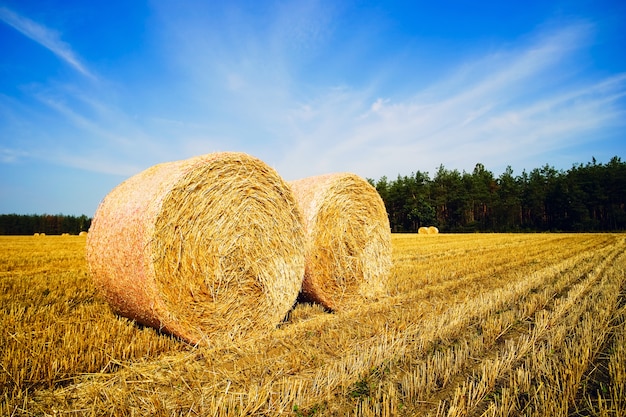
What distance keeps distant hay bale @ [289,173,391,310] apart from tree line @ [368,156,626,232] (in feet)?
142

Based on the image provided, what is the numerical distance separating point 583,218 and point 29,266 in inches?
2022

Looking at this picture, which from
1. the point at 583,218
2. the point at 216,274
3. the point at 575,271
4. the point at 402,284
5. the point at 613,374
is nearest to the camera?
the point at 613,374

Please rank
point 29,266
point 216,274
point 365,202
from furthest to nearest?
point 29,266 < point 365,202 < point 216,274

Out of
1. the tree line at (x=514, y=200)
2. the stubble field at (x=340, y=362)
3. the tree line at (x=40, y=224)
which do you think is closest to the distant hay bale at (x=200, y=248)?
the stubble field at (x=340, y=362)

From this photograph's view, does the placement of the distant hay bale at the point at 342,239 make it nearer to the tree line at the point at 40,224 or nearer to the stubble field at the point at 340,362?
the stubble field at the point at 340,362

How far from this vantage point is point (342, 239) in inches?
222

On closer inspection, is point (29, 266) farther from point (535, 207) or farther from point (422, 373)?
point (535, 207)

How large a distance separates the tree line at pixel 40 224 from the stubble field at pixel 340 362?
5538 cm

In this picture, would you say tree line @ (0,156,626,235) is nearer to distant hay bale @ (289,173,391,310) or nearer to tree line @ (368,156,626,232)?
tree line @ (368,156,626,232)

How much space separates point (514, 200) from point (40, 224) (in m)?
64.7

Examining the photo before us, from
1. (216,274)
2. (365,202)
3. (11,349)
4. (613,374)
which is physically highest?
(365,202)

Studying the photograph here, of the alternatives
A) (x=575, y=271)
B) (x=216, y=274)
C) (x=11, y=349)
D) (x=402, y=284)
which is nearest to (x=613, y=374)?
(x=216, y=274)

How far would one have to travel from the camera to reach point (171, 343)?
366cm

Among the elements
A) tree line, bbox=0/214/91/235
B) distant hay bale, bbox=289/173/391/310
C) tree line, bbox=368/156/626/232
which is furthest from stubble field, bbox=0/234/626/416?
tree line, bbox=0/214/91/235
